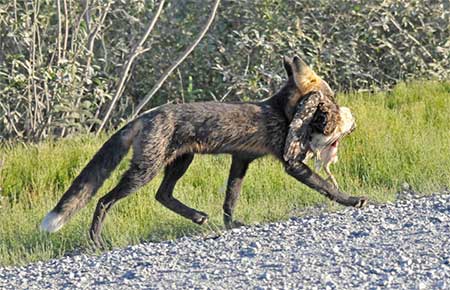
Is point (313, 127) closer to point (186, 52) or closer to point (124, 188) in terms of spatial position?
point (124, 188)

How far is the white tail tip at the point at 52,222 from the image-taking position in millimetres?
8280

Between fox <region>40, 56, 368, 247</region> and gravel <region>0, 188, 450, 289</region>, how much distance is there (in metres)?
0.66

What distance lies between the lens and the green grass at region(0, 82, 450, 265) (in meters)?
8.45

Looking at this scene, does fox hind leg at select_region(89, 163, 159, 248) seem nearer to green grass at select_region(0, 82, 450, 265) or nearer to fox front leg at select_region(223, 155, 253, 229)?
green grass at select_region(0, 82, 450, 265)

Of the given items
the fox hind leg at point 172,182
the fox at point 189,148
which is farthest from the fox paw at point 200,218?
the fox hind leg at point 172,182

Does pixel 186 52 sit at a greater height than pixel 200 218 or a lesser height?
greater

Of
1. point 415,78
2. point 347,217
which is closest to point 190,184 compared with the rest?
point 347,217

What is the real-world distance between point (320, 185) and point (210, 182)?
1.63 meters

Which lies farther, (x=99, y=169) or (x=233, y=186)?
(x=233, y=186)

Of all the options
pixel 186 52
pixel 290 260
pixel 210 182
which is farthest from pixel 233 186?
pixel 186 52

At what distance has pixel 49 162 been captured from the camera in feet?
34.8

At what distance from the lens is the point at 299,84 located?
9094mm

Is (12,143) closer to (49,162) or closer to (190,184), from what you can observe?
(49,162)

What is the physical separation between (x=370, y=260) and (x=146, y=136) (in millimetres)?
2473
